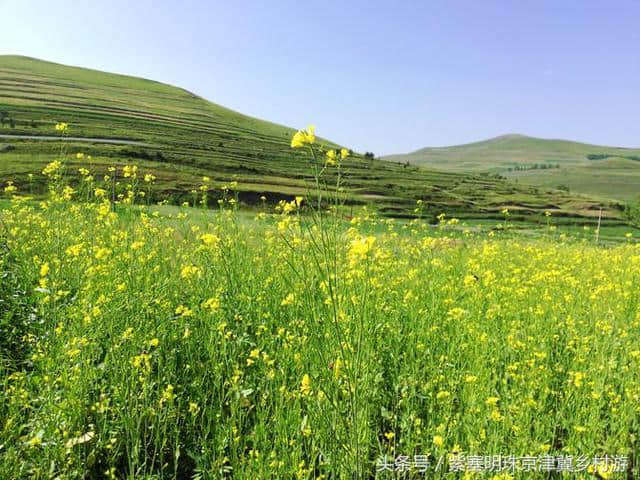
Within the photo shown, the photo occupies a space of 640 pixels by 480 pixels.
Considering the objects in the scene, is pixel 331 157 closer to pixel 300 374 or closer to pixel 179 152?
pixel 300 374

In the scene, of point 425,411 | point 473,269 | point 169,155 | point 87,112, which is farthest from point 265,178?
point 425,411

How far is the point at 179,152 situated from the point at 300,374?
5403 cm

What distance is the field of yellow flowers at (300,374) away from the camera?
247cm

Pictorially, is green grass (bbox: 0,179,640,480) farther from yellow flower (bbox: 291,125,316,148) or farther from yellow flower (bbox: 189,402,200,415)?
yellow flower (bbox: 291,125,316,148)

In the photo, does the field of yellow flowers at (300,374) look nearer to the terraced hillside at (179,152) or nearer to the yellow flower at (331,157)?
the yellow flower at (331,157)

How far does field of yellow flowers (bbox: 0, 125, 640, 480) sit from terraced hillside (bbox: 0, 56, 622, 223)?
18953mm

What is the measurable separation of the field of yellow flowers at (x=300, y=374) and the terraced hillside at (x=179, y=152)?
18953mm

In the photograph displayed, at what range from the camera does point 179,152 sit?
2092 inches

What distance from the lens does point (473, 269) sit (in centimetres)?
695

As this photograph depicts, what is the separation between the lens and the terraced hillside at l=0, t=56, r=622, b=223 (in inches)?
1497

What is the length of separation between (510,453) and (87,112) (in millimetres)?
75649

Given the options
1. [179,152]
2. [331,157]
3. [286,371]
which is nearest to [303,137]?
[331,157]

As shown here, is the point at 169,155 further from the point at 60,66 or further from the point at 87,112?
the point at 60,66

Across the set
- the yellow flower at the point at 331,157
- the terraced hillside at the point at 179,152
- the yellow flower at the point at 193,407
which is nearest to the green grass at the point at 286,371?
the yellow flower at the point at 193,407
